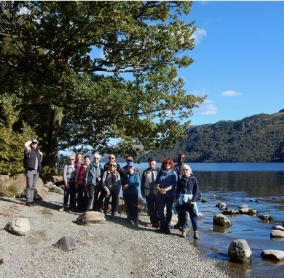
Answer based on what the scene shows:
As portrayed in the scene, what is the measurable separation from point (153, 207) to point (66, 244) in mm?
5049

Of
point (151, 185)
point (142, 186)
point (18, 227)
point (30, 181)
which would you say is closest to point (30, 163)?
point (30, 181)

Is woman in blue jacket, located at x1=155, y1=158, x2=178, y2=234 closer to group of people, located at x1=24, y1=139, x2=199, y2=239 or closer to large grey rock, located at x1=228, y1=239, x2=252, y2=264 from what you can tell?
group of people, located at x1=24, y1=139, x2=199, y2=239

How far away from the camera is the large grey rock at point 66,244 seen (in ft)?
30.6

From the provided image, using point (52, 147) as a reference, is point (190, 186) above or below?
below

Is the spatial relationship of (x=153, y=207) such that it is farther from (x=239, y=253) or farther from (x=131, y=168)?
(x=239, y=253)

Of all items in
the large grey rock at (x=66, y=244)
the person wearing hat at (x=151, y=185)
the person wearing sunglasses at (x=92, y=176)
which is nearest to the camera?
the large grey rock at (x=66, y=244)

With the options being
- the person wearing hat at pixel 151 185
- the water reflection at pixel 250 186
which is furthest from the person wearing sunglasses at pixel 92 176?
the water reflection at pixel 250 186

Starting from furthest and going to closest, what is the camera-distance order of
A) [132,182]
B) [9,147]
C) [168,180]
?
[9,147]
[132,182]
[168,180]

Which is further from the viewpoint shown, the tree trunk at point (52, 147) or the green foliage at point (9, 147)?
the tree trunk at point (52, 147)

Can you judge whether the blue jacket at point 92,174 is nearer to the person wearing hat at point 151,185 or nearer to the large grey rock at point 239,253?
the person wearing hat at point 151,185

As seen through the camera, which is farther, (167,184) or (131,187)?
(131,187)

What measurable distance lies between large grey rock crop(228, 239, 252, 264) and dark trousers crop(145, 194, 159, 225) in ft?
12.1

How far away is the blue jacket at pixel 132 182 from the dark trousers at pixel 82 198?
1887 millimetres

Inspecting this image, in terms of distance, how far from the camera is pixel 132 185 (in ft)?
43.7
